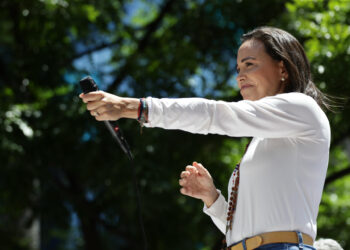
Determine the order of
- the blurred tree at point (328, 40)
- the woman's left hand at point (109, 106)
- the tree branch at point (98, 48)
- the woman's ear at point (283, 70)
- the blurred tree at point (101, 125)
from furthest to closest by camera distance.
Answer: the tree branch at point (98, 48) → the blurred tree at point (101, 125) → the blurred tree at point (328, 40) → the woman's ear at point (283, 70) → the woman's left hand at point (109, 106)

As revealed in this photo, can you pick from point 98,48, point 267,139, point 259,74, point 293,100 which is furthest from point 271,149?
point 98,48

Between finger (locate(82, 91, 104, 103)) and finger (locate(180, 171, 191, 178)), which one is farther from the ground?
finger (locate(82, 91, 104, 103))

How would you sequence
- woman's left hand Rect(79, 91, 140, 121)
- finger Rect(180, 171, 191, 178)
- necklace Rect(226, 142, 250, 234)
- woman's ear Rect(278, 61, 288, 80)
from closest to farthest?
woman's left hand Rect(79, 91, 140, 121) → necklace Rect(226, 142, 250, 234) → woman's ear Rect(278, 61, 288, 80) → finger Rect(180, 171, 191, 178)

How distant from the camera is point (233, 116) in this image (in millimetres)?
1739

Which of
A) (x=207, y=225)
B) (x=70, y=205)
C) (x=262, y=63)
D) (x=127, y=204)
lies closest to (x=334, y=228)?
(x=207, y=225)

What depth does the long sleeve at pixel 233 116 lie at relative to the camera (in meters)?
1.72

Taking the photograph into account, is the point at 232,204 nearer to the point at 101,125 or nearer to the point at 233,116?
the point at 233,116

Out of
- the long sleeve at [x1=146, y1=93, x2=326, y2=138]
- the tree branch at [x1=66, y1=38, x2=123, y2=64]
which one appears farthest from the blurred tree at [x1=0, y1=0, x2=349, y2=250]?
the long sleeve at [x1=146, y1=93, x2=326, y2=138]

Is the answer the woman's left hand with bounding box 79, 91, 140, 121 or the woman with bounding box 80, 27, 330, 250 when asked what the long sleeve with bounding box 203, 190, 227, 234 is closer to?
the woman with bounding box 80, 27, 330, 250

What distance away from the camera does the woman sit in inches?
67.9

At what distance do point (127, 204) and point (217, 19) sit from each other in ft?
9.74

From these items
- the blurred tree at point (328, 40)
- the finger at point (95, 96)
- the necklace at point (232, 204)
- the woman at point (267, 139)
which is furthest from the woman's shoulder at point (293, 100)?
the blurred tree at point (328, 40)

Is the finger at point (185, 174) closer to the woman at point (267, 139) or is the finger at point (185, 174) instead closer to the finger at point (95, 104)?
the woman at point (267, 139)

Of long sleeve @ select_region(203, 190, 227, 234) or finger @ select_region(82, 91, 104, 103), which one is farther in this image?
long sleeve @ select_region(203, 190, 227, 234)
